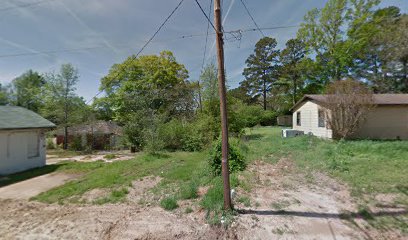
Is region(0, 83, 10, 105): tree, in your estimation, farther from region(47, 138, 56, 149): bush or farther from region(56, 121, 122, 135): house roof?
region(47, 138, 56, 149): bush

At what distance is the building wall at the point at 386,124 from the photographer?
45.8 ft

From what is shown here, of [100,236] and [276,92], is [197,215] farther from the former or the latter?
[276,92]

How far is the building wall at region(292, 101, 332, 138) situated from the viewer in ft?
47.8

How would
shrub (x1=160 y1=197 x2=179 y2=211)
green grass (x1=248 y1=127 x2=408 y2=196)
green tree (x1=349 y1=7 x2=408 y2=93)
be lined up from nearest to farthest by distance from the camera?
shrub (x1=160 y1=197 x2=179 y2=211)
green grass (x1=248 y1=127 x2=408 y2=196)
green tree (x1=349 y1=7 x2=408 y2=93)

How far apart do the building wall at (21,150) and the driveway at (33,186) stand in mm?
1948

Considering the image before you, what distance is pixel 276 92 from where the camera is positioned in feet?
126

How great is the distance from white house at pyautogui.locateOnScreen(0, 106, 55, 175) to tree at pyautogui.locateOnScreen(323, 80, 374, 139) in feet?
52.4

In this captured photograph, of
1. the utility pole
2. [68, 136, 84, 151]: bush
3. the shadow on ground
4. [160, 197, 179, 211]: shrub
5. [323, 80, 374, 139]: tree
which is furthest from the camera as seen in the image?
[68, 136, 84, 151]: bush

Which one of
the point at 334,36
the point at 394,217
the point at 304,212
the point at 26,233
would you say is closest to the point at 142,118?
the point at 26,233

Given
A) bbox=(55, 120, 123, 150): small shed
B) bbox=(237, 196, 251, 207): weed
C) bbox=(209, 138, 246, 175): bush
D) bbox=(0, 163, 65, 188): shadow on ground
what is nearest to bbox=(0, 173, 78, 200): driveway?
bbox=(0, 163, 65, 188): shadow on ground

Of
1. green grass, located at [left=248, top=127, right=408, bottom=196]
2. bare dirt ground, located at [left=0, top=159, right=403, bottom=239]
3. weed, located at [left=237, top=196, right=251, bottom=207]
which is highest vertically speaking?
green grass, located at [left=248, top=127, right=408, bottom=196]

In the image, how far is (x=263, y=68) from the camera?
3991cm

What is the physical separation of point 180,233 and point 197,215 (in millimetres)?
727

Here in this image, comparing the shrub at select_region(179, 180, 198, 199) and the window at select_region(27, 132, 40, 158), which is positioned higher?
the window at select_region(27, 132, 40, 158)
